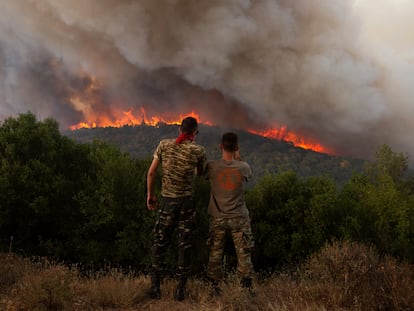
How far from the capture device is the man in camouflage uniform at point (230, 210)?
583cm

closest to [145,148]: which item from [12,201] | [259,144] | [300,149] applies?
[259,144]

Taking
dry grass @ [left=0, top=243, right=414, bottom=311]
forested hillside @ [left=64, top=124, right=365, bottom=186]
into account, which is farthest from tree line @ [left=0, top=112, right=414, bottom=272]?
forested hillside @ [left=64, top=124, right=365, bottom=186]

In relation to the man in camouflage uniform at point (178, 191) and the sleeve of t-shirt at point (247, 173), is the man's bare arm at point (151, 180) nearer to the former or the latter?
the man in camouflage uniform at point (178, 191)

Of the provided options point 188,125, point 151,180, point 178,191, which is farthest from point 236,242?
point 188,125

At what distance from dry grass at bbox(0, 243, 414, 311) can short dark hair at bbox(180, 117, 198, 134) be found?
9.07 ft

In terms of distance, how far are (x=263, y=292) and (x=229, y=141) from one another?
8.66ft

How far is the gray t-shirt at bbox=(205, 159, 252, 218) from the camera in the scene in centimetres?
584

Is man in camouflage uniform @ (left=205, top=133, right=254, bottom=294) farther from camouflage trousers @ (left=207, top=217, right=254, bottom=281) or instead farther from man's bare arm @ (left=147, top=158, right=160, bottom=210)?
man's bare arm @ (left=147, top=158, right=160, bottom=210)

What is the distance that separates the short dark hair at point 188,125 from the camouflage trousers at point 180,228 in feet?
3.87

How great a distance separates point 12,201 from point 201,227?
5906mm

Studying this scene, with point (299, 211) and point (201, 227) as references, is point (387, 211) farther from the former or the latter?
point (201, 227)

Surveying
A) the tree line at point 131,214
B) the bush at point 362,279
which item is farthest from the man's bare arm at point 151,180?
the tree line at point 131,214

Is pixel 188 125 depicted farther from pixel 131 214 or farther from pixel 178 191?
pixel 131 214

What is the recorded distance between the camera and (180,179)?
570 cm
